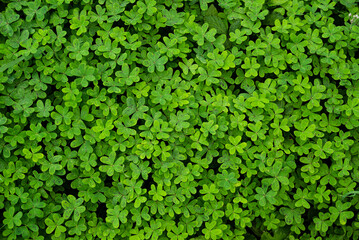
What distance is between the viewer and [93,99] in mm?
3021

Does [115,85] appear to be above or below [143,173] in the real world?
above

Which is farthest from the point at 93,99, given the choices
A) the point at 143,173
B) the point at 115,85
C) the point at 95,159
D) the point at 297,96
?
the point at 297,96

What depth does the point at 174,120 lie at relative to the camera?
3047mm

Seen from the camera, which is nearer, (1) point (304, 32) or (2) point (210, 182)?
(2) point (210, 182)

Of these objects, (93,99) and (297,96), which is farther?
(297,96)

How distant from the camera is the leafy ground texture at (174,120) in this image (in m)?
3.02

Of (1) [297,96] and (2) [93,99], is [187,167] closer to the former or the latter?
(2) [93,99]

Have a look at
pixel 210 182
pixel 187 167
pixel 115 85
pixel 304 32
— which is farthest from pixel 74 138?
pixel 304 32

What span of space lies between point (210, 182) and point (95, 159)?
2.81ft

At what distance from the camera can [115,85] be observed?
3041 mm

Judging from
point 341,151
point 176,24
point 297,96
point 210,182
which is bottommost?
point 210,182

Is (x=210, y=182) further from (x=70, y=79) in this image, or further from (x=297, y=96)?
(x=70, y=79)

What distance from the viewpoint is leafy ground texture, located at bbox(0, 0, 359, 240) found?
9.89 feet

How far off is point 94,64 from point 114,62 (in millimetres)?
165
